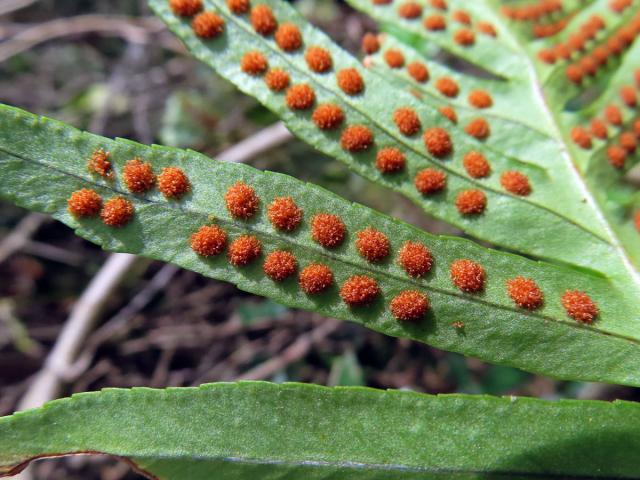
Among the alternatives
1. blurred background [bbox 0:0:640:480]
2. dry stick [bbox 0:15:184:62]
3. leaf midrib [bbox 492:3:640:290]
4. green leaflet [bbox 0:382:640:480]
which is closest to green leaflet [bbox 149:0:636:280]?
leaf midrib [bbox 492:3:640:290]

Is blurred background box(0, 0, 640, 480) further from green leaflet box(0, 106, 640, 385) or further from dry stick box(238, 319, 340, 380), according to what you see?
green leaflet box(0, 106, 640, 385)

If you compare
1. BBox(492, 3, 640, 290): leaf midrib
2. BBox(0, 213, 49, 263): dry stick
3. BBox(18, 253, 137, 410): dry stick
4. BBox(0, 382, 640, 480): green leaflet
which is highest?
BBox(492, 3, 640, 290): leaf midrib

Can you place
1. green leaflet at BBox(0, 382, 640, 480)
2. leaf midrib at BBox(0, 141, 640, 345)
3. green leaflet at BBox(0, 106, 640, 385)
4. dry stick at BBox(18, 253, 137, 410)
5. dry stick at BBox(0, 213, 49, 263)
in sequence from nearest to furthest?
1. green leaflet at BBox(0, 382, 640, 480)
2. green leaflet at BBox(0, 106, 640, 385)
3. leaf midrib at BBox(0, 141, 640, 345)
4. dry stick at BBox(18, 253, 137, 410)
5. dry stick at BBox(0, 213, 49, 263)

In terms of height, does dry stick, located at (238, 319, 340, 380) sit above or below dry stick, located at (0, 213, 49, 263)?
above

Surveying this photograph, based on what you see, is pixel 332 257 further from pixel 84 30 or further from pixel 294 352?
pixel 84 30

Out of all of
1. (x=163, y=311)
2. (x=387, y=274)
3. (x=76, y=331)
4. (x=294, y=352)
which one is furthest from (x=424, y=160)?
(x=163, y=311)

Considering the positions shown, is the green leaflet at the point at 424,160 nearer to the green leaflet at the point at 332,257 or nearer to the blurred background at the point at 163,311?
the green leaflet at the point at 332,257

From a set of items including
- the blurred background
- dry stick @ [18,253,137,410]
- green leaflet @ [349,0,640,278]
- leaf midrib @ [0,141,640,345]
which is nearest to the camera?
leaf midrib @ [0,141,640,345]
